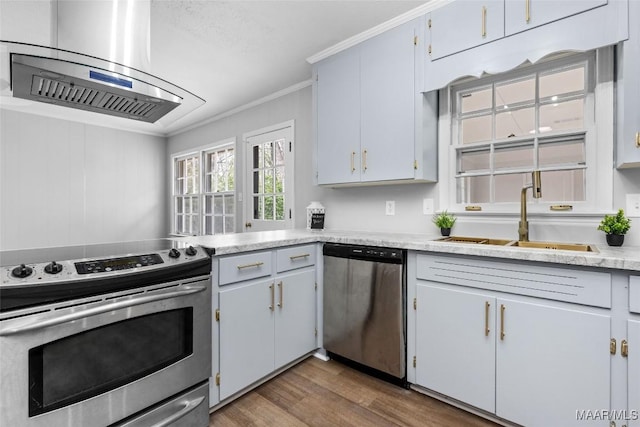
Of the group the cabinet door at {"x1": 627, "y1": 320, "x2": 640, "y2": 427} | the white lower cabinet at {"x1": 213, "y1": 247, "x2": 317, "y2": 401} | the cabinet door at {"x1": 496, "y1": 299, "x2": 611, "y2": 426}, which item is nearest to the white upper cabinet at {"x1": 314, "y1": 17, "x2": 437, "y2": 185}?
the white lower cabinet at {"x1": 213, "y1": 247, "x2": 317, "y2": 401}

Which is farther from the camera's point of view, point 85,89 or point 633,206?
point 633,206

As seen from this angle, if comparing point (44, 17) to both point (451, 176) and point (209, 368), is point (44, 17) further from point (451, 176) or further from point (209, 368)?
point (451, 176)

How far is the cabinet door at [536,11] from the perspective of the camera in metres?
1.54

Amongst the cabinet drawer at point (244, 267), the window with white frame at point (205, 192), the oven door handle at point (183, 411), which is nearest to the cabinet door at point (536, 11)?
the cabinet drawer at point (244, 267)

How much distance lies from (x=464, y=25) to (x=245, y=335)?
236cm

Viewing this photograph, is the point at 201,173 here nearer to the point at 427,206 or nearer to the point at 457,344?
the point at 427,206

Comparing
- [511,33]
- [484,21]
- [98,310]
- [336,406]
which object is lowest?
[336,406]

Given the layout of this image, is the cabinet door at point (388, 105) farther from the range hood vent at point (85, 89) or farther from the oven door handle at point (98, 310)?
the oven door handle at point (98, 310)

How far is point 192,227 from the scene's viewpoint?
500 centimetres

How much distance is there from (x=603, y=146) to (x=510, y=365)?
137 cm

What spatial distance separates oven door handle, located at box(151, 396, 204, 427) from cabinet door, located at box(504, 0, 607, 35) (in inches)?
105

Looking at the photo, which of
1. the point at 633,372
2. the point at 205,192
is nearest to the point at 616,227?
the point at 633,372

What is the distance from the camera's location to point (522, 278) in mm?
1476

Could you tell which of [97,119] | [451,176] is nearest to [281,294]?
[451,176]
